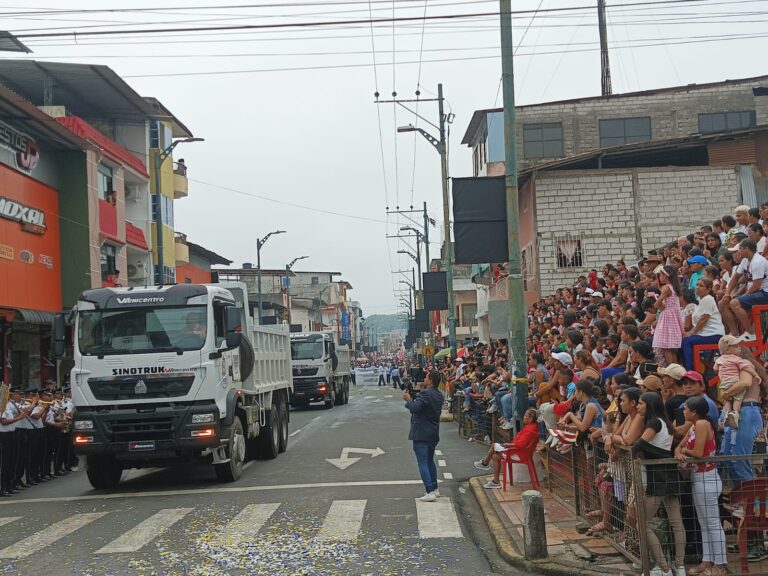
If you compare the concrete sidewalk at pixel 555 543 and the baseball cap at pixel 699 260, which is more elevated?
the baseball cap at pixel 699 260

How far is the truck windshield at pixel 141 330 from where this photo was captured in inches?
521

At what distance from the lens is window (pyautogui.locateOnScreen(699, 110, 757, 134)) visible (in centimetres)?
3506

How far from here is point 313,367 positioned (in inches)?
1288

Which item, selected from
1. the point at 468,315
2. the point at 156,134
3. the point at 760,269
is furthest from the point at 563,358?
the point at 468,315

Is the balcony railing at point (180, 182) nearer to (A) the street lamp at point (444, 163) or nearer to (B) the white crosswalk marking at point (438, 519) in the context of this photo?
(A) the street lamp at point (444, 163)

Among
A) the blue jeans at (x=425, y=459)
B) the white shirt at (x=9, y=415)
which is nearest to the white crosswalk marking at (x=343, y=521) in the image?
the blue jeans at (x=425, y=459)

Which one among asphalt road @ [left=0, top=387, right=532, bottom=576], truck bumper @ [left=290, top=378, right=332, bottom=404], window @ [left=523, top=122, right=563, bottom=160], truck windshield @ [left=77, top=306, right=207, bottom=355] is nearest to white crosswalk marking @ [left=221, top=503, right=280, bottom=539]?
asphalt road @ [left=0, top=387, right=532, bottom=576]

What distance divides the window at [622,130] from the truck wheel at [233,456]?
84.3 ft

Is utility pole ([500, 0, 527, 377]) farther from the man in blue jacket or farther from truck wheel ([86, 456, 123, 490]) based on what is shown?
truck wheel ([86, 456, 123, 490])

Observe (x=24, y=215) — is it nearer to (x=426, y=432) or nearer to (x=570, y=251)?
(x=570, y=251)

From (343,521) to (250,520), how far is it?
118 centimetres

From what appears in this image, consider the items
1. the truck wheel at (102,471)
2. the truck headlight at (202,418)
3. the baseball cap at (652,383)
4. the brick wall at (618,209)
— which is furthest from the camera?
the brick wall at (618,209)

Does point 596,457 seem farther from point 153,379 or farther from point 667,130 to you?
point 667,130

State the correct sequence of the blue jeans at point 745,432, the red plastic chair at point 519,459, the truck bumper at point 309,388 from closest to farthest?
the blue jeans at point 745,432 → the red plastic chair at point 519,459 → the truck bumper at point 309,388
